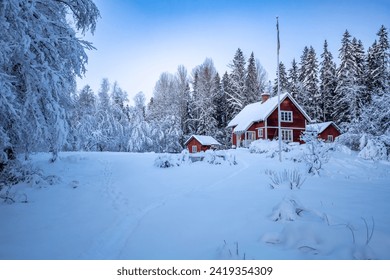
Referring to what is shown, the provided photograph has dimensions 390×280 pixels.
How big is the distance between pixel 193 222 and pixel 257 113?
2883 cm

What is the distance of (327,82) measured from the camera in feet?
140

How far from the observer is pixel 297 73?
4884 cm

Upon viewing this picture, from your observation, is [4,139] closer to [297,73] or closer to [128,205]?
[128,205]

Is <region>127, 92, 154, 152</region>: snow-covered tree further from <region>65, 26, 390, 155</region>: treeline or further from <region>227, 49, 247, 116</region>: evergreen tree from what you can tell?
<region>227, 49, 247, 116</region>: evergreen tree

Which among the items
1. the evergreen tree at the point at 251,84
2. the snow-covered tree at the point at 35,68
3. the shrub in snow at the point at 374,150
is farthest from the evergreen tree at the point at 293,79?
Result: the snow-covered tree at the point at 35,68

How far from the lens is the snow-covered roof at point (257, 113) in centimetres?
2964

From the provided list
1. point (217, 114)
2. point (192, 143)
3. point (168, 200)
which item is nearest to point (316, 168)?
Answer: point (168, 200)

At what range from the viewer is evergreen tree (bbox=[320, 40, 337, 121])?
4222 cm

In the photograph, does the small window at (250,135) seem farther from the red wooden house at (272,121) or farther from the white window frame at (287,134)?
the white window frame at (287,134)

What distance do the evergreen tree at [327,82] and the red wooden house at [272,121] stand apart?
46.5ft

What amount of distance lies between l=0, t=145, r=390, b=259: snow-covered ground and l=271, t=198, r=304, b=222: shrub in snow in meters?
0.02

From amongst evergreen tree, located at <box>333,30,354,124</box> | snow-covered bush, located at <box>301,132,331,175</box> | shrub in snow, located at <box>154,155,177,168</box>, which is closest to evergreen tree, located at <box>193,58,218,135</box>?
evergreen tree, located at <box>333,30,354,124</box>

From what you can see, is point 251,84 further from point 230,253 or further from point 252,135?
point 230,253

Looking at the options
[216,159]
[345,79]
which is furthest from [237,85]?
[216,159]
